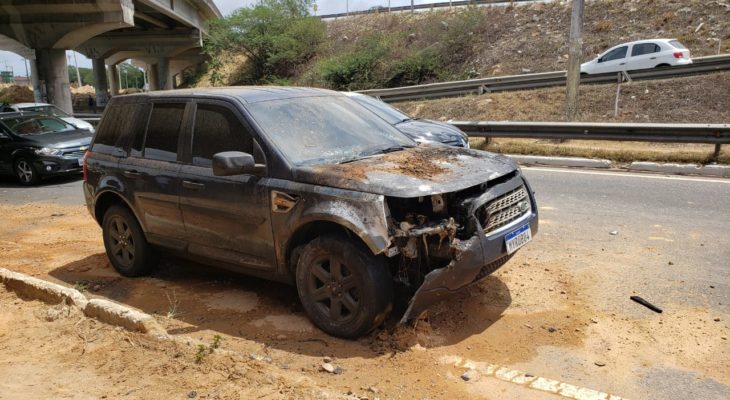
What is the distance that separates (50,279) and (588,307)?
519cm

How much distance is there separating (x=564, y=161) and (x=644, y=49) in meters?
11.5

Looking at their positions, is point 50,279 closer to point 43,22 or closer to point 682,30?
point 43,22

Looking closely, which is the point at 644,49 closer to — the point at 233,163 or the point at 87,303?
the point at 233,163

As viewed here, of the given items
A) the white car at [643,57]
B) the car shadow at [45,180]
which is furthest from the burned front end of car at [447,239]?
the white car at [643,57]

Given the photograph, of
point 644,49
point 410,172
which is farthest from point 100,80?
point 410,172

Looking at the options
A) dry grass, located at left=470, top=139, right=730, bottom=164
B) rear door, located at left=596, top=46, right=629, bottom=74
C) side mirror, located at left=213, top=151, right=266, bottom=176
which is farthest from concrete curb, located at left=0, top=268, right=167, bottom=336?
rear door, located at left=596, top=46, right=629, bottom=74

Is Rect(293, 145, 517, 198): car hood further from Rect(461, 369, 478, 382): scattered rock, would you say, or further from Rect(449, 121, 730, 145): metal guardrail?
Rect(449, 121, 730, 145): metal guardrail

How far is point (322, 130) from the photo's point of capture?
4.82 metres

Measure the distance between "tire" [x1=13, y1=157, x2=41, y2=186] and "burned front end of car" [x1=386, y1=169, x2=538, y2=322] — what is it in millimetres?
11138

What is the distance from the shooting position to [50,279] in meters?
6.00

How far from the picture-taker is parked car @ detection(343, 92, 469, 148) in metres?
9.45

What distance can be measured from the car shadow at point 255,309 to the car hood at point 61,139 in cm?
752

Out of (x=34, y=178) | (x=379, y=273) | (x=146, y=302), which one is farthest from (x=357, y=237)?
(x=34, y=178)

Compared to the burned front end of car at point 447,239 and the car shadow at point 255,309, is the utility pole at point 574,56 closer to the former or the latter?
the car shadow at point 255,309
